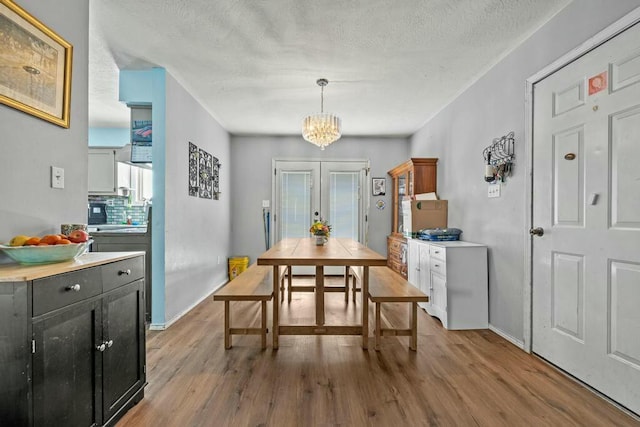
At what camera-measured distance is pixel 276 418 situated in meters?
1.67

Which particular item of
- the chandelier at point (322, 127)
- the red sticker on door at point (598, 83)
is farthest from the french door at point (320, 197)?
the red sticker on door at point (598, 83)

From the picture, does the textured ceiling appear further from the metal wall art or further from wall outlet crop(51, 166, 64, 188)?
wall outlet crop(51, 166, 64, 188)

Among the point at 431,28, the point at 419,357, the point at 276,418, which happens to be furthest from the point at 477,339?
the point at 431,28

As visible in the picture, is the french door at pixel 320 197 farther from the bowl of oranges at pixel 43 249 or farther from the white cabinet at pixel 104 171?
the bowl of oranges at pixel 43 249

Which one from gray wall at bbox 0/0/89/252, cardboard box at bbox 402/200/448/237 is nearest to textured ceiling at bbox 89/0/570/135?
gray wall at bbox 0/0/89/252

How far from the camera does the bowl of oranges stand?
4.40 ft

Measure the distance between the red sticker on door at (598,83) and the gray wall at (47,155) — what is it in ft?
10.3

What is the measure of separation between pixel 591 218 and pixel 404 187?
3.03m

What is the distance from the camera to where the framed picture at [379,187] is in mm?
5648

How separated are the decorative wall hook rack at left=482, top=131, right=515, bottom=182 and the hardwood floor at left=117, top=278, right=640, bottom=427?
1439 mm

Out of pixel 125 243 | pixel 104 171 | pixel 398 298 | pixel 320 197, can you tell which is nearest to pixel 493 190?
pixel 398 298

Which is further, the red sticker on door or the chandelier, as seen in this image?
the chandelier

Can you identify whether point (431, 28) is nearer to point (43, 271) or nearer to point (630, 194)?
point (630, 194)

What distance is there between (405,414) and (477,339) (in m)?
1.38
